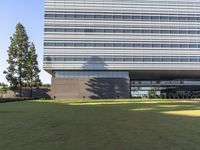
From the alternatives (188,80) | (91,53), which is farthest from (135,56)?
(188,80)

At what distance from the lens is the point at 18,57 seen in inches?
3415

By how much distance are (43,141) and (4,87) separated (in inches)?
3292

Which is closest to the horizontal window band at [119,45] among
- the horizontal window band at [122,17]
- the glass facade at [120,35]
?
the glass facade at [120,35]

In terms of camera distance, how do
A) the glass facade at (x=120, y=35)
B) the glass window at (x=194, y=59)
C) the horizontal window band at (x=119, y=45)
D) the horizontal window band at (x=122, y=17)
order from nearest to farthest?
the horizontal window band at (x=119, y=45), the glass facade at (x=120, y=35), the horizontal window band at (x=122, y=17), the glass window at (x=194, y=59)

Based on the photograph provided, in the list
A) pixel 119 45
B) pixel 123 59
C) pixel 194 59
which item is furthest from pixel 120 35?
pixel 194 59

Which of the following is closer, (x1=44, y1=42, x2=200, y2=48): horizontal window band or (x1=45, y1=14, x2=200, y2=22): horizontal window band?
(x1=44, y1=42, x2=200, y2=48): horizontal window band

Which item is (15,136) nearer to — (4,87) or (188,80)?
(4,87)

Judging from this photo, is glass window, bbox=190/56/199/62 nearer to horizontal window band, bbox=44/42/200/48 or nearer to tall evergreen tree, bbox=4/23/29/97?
horizontal window band, bbox=44/42/200/48

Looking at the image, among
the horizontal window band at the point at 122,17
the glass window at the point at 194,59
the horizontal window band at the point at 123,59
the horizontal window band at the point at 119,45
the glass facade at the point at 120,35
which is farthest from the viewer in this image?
the glass window at the point at 194,59

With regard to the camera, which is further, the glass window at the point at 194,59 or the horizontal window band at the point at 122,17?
the glass window at the point at 194,59

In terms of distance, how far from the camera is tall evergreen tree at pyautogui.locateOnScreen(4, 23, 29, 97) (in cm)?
8531

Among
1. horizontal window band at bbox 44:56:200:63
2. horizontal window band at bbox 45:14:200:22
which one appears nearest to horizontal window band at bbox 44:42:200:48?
horizontal window band at bbox 44:56:200:63

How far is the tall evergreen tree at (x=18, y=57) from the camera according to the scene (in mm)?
85312

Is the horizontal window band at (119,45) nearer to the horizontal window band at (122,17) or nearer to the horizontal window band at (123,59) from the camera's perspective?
the horizontal window band at (123,59)
